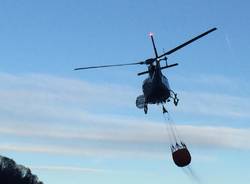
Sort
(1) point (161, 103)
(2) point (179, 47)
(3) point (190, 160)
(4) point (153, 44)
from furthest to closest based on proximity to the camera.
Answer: (4) point (153, 44)
(2) point (179, 47)
(1) point (161, 103)
(3) point (190, 160)

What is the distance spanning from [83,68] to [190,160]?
2611cm

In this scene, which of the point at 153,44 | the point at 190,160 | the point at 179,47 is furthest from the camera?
the point at 153,44

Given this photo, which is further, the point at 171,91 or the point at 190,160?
the point at 171,91

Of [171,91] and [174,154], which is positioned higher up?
[171,91]

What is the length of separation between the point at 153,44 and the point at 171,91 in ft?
50.1

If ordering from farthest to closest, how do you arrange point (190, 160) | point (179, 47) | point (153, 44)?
point (153, 44)
point (179, 47)
point (190, 160)

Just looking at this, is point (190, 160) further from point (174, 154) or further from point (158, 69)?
point (158, 69)

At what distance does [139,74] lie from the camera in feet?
342

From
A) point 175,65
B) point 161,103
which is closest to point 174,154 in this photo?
point 161,103

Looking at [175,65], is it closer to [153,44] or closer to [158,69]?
[158,69]

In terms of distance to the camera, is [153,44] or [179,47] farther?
[153,44]

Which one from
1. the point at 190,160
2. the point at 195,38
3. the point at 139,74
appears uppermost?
the point at 195,38

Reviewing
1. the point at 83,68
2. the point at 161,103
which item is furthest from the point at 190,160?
the point at 83,68

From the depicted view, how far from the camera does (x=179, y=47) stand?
4050 inches
